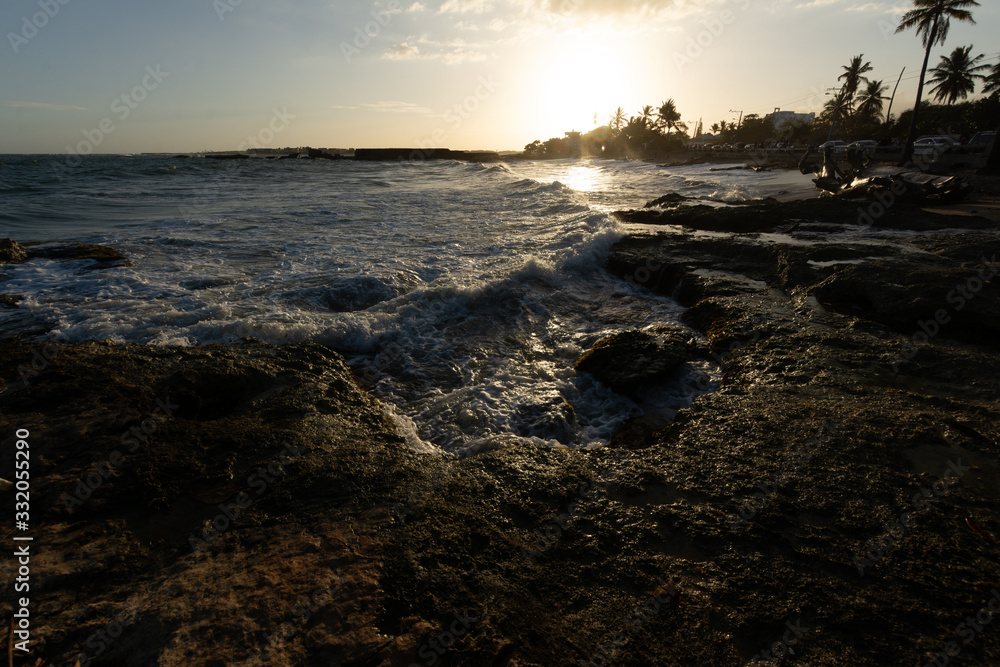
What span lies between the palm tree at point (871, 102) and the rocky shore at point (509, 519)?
6720 cm

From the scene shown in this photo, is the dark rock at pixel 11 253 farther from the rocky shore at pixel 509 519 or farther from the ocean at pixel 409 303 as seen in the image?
the rocky shore at pixel 509 519

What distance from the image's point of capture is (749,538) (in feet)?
8.13

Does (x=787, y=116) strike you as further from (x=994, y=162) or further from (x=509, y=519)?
(x=509, y=519)

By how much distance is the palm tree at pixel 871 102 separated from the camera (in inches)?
1981

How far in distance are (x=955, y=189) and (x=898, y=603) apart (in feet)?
56.0

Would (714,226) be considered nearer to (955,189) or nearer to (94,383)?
(955,189)

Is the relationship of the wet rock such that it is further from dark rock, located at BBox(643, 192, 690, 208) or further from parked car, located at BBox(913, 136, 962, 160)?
parked car, located at BBox(913, 136, 962, 160)

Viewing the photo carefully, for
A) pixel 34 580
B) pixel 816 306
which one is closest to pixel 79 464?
pixel 34 580

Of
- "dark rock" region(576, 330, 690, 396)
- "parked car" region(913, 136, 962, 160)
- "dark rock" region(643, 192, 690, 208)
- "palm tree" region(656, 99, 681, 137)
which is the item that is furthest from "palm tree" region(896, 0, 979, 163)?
"palm tree" region(656, 99, 681, 137)

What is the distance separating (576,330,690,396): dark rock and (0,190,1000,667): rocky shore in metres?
0.07

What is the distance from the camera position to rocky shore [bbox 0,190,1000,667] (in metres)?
1.89

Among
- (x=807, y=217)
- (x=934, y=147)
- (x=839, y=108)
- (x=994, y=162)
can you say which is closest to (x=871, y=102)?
(x=839, y=108)

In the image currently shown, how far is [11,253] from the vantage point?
26.2ft

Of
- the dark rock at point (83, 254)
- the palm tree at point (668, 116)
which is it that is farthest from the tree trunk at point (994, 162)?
the palm tree at point (668, 116)
